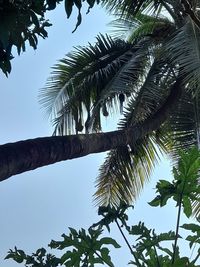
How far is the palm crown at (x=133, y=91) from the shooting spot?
9.26 m

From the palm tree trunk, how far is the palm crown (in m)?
1.48

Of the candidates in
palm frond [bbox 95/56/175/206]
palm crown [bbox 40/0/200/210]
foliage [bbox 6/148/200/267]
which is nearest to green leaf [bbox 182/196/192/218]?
foliage [bbox 6/148/200/267]

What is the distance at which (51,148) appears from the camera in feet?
18.6

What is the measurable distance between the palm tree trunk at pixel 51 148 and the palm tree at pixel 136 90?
136 mm

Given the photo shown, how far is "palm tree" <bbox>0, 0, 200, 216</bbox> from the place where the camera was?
8.46 metres

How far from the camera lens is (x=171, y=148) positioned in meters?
11.1

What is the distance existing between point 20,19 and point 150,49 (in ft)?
22.5

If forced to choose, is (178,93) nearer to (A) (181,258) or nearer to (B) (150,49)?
(B) (150,49)

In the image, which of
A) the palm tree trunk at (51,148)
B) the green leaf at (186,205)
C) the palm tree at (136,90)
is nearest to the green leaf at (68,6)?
the green leaf at (186,205)

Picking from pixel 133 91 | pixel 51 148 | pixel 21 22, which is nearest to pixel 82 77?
pixel 133 91

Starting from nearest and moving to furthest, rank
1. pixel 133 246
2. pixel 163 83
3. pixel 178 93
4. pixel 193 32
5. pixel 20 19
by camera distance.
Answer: pixel 20 19 < pixel 133 246 < pixel 193 32 < pixel 178 93 < pixel 163 83

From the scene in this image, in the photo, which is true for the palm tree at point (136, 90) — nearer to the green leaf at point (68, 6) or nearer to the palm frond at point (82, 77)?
the palm frond at point (82, 77)

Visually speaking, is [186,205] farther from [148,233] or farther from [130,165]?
[130,165]

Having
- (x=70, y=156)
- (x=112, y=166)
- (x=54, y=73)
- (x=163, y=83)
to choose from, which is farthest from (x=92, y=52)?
(x=70, y=156)
